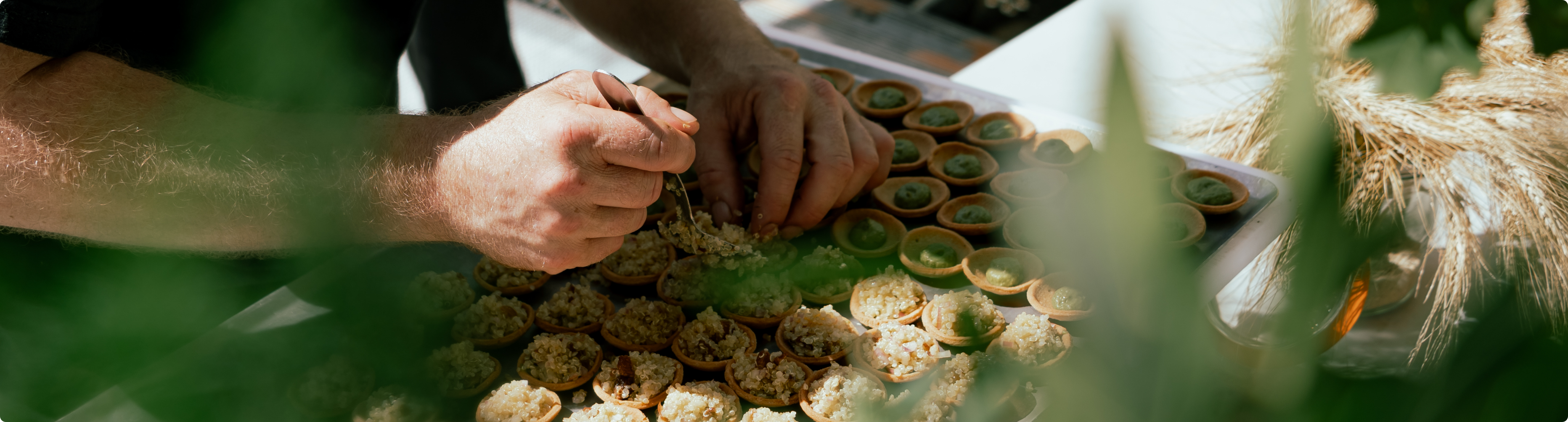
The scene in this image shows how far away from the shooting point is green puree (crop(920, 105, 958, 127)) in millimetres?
1875

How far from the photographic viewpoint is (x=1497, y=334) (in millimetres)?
260

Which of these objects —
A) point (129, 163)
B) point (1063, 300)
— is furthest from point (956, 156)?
point (129, 163)

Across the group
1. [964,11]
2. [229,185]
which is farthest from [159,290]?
[964,11]

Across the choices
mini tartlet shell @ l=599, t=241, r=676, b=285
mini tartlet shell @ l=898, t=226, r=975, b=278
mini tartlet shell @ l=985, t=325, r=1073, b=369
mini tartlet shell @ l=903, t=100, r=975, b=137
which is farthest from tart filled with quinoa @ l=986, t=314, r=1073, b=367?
mini tartlet shell @ l=903, t=100, r=975, b=137

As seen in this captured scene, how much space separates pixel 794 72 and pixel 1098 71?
1.39 meters

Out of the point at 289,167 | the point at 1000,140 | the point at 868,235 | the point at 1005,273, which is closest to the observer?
the point at 289,167

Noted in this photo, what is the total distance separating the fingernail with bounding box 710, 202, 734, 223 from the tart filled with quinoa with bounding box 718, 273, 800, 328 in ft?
0.39

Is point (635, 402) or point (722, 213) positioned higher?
point (722, 213)

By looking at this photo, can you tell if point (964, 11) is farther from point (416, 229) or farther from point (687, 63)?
point (416, 229)

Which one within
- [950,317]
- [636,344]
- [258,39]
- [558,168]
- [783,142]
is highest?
[258,39]

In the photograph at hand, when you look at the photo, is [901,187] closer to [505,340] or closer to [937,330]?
[937,330]

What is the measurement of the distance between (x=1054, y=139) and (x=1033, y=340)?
2.06ft

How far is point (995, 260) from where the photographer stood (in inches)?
57.8

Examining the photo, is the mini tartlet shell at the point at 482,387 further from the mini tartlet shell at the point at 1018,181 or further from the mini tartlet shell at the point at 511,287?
the mini tartlet shell at the point at 1018,181
